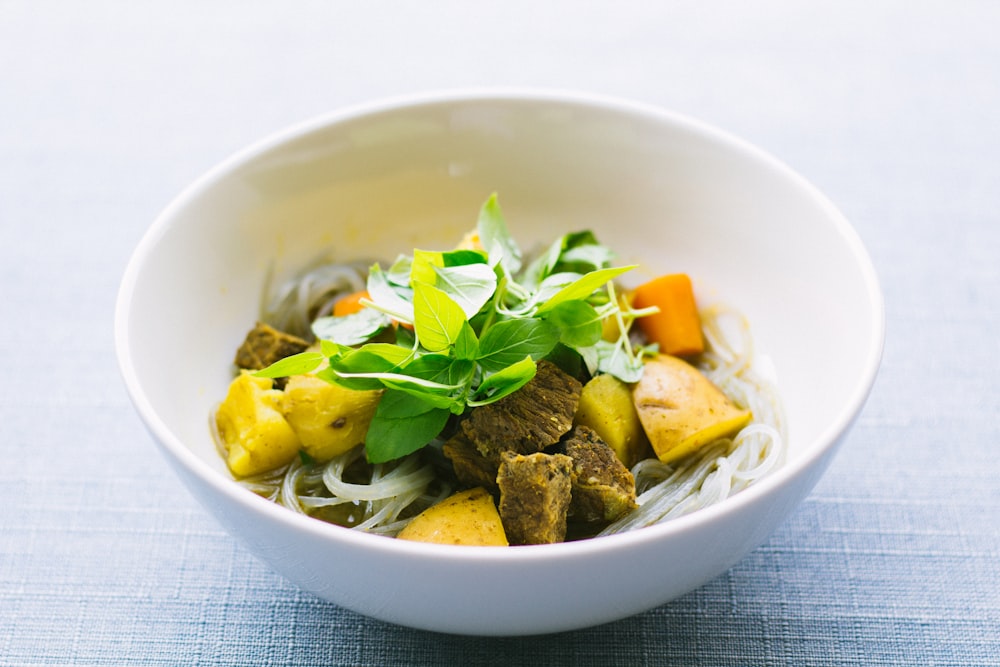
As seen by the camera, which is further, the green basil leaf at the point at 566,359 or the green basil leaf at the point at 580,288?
the green basil leaf at the point at 566,359

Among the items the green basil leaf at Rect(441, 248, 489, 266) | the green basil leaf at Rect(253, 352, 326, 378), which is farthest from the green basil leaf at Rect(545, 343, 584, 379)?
the green basil leaf at Rect(253, 352, 326, 378)

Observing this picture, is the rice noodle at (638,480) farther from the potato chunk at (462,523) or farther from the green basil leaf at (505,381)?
the green basil leaf at (505,381)

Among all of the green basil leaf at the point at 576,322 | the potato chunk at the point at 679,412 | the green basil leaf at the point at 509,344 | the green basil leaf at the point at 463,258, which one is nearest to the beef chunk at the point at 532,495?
the green basil leaf at the point at 509,344

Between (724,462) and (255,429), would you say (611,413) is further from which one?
(255,429)

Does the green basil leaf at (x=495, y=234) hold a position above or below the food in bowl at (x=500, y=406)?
above

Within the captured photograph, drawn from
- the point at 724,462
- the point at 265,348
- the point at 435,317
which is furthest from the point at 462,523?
the point at 265,348

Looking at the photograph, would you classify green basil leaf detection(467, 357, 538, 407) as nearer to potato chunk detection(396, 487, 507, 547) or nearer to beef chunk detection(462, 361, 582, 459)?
beef chunk detection(462, 361, 582, 459)

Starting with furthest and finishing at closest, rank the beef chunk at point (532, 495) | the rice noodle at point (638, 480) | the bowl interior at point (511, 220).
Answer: the bowl interior at point (511, 220), the rice noodle at point (638, 480), the beef chunk at point (532, 495)
